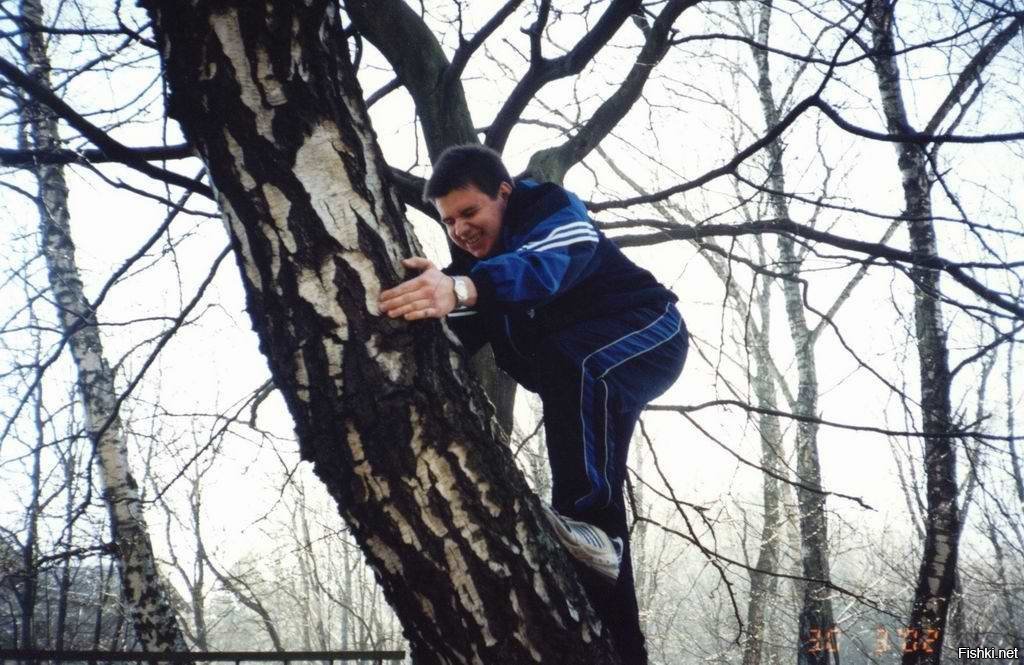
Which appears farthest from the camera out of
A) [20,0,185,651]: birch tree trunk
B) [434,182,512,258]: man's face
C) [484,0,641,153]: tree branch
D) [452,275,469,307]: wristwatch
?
[20,0,185,651]: birch tree trunk

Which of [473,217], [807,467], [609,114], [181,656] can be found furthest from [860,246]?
[807,467]

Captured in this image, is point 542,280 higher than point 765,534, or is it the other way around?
point 542,280

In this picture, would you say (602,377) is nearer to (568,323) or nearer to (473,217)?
(568,323)

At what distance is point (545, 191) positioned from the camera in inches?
71.1

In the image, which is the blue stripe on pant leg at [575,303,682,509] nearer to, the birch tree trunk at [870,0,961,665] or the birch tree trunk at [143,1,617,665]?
the birch tree trunk at [143,1,617,665]

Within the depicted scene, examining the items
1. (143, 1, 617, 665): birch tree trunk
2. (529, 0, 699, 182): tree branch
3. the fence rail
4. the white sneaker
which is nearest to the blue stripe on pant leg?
the white sneaker

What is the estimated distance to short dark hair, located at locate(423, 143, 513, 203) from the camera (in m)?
1.97

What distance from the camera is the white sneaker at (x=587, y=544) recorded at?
1.21 metres

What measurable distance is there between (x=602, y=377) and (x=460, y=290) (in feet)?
1.93

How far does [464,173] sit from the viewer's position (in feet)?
6.45

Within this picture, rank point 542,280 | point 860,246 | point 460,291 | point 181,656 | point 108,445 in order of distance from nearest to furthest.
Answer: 1. point 460,291
2. point 542,280
3. point 860,246
4. point 181,656
5. point 108,445

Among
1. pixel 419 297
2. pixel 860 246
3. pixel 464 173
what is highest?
pixel 464 173

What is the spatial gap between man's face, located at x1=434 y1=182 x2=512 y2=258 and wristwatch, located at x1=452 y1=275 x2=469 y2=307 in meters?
0.77

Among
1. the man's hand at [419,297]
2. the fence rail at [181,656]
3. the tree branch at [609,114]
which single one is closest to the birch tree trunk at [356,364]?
the man's hand at [419,297]
